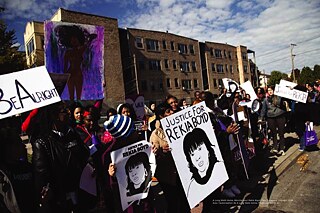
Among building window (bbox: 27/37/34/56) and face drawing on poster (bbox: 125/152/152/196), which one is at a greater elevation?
building window (bbox: 27/37/34/56)

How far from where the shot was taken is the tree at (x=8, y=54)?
17.2 meters

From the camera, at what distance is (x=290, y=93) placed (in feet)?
23.1

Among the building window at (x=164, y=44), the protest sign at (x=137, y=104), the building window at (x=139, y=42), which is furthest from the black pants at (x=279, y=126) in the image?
the building window at (x=164, y=44)

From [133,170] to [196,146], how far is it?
82 centimetres

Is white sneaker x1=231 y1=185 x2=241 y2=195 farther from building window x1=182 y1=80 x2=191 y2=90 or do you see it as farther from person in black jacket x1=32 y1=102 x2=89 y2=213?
building window x1=182 y1=80 x2=191 y2=90

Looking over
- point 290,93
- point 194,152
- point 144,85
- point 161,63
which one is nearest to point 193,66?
point 161,63

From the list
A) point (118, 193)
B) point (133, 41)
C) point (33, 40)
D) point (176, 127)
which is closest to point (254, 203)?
point (176, 127)

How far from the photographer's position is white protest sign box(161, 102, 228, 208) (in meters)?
2.85

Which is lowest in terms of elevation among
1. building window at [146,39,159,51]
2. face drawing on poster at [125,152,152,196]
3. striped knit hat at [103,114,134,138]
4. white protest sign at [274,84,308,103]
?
face drawing on poster at [125,152,152,196]

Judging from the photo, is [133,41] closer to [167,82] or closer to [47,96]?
[167,82]

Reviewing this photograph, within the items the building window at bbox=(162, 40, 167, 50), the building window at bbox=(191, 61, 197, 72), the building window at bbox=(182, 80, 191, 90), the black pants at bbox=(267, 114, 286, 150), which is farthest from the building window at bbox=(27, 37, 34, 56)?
the black pants at bbox=(267, 114, 286, 150)

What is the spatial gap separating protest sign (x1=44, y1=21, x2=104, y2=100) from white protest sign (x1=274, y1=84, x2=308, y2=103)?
15.7 feet

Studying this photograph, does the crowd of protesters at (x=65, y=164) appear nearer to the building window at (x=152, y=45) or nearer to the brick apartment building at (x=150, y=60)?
the brick apartment building at (x=150, y=60)

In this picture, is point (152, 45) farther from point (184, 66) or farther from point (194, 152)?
point (194, 152)
